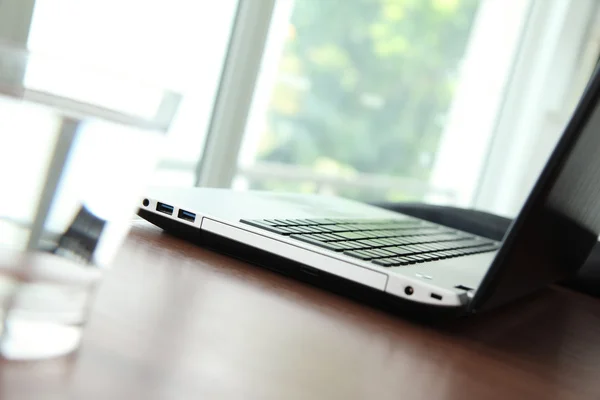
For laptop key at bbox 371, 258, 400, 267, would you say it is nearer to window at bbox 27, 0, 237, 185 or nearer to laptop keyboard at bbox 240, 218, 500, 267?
laptop keyboard at bbox 240, 218, 500, 267

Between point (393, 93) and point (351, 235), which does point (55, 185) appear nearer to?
point (351, 235)

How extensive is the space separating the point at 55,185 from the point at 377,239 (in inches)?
17.7

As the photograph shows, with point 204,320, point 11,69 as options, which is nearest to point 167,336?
point 204,320

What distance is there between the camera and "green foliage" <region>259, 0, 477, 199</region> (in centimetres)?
319

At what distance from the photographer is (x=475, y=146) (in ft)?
10.9

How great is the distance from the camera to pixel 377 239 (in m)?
0.71

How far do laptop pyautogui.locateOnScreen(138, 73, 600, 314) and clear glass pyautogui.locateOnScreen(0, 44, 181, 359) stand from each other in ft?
0.91

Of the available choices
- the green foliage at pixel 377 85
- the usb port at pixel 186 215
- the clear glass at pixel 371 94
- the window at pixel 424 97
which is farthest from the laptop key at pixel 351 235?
the green foliage at pixel 377 85

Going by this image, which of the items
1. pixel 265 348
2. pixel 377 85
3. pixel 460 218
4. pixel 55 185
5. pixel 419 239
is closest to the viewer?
pixel 55 185

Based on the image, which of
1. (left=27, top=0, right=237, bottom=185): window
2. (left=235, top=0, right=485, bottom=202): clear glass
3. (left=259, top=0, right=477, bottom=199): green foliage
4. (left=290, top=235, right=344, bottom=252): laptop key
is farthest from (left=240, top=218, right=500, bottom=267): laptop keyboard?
(left=259, top=0, right=477, bottom=199): green foliage

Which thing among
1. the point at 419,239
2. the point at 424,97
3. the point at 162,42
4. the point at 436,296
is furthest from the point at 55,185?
the point at 424,97

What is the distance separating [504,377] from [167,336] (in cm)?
22

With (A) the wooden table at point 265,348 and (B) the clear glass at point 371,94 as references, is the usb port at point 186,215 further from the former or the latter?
(B) the clear glass at point 371,94

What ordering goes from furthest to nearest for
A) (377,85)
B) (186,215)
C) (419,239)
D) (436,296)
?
1. (377,85)
2. (419,239)
3. (186,215)
4. (436,296)
